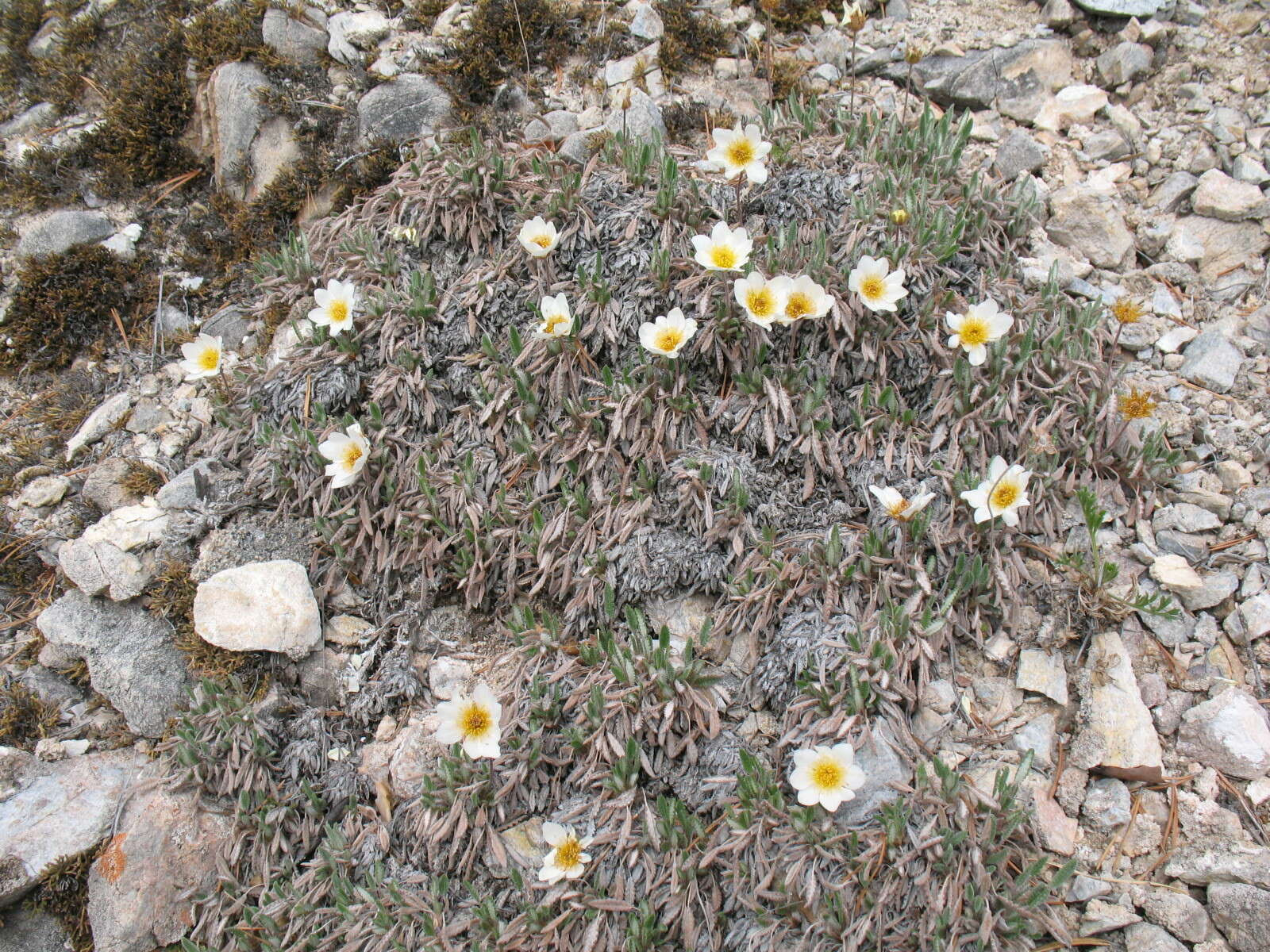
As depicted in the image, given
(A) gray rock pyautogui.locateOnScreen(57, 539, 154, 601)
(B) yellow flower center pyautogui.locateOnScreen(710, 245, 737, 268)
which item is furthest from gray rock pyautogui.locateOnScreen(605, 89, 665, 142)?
(A) gray rock pyautogui.locateOnScreen(57, 539, 154, 601)

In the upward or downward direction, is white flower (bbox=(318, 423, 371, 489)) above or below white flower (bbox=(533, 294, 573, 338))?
below

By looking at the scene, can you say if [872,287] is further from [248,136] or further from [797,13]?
[248,136]

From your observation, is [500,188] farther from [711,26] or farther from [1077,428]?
[1077,428]

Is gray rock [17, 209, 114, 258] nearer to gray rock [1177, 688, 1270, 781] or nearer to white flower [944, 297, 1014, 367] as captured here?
white flower [944, 297, 1014, 367]

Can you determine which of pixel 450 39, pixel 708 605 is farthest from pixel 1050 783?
pixel 450 39

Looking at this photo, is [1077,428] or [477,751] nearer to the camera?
[477,751]

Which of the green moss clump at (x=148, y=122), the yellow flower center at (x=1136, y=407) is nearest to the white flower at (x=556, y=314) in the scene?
the yellow flower center at (x=1136, y=407)

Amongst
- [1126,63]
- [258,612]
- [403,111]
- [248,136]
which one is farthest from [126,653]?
[1126,63]
